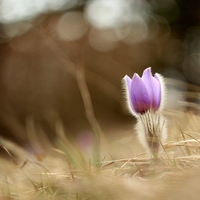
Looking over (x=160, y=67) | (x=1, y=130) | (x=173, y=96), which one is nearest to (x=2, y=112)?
(x=1, y=130)

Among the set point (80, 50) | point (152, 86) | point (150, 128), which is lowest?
point (150, 128)

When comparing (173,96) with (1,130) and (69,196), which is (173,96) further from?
(1,130)

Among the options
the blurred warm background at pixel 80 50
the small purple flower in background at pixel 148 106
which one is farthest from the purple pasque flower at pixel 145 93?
the blurred warm background at pixel 80 50

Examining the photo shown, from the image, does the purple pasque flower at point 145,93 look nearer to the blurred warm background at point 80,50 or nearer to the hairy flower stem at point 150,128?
the hairy flower stem at point 150,128

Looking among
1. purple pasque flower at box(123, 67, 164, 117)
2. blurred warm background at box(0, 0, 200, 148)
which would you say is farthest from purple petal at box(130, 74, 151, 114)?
blurred warm background at box(0, 0, 200, 148)

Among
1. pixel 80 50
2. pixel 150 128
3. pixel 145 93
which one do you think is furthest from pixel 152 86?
pixel 80 50

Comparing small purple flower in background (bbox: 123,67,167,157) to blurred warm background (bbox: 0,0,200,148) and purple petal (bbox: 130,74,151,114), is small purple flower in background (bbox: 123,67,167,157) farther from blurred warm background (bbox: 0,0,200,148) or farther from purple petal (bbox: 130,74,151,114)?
blurred warm background (bbox: 0,0,200,148)

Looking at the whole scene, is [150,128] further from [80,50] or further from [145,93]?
[80,50]

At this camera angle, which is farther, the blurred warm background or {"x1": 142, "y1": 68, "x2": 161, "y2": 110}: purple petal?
the blurred warm background
